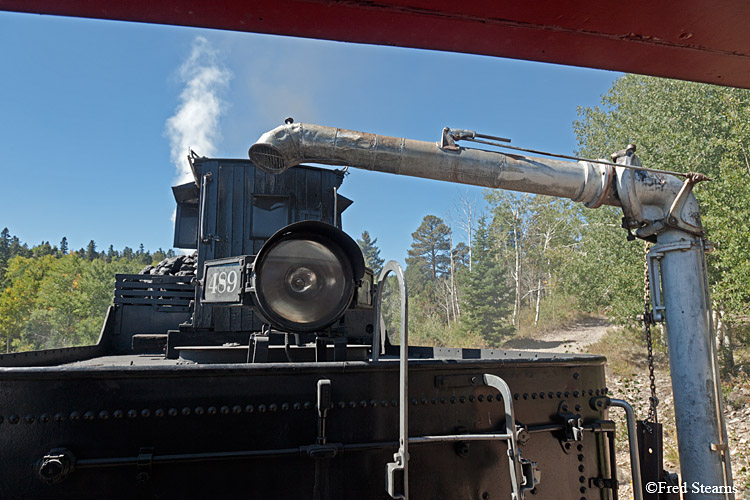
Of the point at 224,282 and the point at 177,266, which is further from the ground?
the point at 177,266

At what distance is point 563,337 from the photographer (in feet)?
96.7

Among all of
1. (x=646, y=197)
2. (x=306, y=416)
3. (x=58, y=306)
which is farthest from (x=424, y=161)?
(x=58, y=306)

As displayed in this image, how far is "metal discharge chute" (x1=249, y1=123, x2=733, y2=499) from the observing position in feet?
12.8

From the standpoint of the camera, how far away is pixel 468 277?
1248 inches

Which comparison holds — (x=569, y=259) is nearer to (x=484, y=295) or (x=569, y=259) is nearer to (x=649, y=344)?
(x=484, y=295)

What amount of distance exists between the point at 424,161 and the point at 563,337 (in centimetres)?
2853

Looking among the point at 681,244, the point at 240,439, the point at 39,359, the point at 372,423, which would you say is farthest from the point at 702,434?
the point at 39,359

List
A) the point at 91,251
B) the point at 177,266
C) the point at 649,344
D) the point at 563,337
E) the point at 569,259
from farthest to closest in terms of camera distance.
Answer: the point at 91,251 < the point at 563,337 < the point at 569,259 < the point at 177,266 < the point at 649,344

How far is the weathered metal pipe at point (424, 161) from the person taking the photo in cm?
423

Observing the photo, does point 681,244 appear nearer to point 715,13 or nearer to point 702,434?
point 702,434

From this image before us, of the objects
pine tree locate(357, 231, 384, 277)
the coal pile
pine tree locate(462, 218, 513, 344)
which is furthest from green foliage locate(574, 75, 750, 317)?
pine tree locate(357, 231, 384, 277)

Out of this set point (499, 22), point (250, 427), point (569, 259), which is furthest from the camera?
point (569, 259)

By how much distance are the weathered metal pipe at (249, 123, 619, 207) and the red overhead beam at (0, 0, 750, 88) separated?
7.52 ft

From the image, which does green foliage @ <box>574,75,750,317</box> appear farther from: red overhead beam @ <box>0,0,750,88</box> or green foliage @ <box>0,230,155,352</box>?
green foliage @ <box>0,230,155,352</box>
